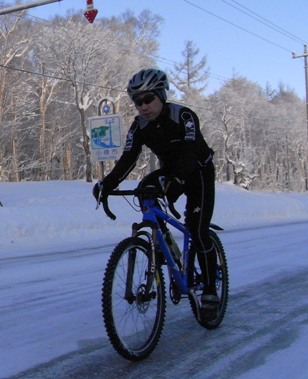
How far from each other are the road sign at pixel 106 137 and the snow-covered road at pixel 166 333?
1322 cm

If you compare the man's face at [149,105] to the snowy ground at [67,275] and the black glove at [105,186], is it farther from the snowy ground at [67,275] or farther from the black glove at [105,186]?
the snowy ground at [67,275]

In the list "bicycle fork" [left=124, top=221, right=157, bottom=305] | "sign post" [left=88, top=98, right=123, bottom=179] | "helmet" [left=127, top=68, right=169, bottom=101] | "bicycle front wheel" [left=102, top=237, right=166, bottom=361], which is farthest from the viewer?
"sign post" [left=88, top=98, right=123, bottom=179]

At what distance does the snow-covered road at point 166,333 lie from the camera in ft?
10.6

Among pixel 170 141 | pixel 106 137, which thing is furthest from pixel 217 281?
pixel 106 137

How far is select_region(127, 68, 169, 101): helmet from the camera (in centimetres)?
352

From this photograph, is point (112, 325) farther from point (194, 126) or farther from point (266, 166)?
point (266, 166)

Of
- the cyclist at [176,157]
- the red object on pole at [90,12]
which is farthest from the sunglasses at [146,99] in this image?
the red object on pole at [90,12]

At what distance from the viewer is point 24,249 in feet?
35.0

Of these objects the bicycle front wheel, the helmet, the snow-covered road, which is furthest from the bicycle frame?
the helmet

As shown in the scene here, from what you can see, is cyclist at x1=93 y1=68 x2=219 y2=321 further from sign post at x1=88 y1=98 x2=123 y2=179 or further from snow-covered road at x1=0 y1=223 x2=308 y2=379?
sign post at x1=88 y1=98 x2=123 y2=179

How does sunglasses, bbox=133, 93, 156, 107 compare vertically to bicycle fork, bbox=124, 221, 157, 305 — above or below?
above

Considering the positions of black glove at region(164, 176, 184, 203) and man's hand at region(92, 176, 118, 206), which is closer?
black glove at region(164, 176, 184, 203)

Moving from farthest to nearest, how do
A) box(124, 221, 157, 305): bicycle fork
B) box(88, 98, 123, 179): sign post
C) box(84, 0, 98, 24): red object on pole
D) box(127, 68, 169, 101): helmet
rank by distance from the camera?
box(88, 98, 123, 179): sign post
box(84, 0, 98, 24): red object on pole
box(127, 68, 169, 101): helmet
box(124, 221, 157, 305): bicycle fork

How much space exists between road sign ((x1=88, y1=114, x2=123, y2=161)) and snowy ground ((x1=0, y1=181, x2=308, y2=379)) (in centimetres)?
292
